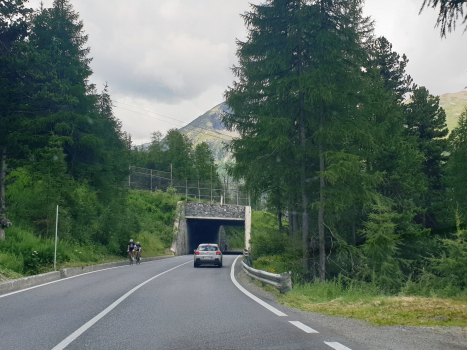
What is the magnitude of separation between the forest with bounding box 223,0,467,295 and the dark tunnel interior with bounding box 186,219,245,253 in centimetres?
3459

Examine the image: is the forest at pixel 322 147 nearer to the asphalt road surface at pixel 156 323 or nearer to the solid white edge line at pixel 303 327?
the asphalt road surface at pixel 156 323

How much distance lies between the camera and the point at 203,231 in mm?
65750

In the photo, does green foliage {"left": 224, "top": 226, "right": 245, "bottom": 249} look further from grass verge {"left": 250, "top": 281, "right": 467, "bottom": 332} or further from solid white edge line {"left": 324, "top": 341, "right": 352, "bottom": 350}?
solid white edge line {"left": 324, "top": 341, "right": 352, "bottom": 350}

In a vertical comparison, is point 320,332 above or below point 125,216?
below

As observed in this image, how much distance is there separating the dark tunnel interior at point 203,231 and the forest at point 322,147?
113ft

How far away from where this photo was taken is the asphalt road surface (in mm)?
5500

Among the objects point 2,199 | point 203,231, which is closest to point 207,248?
point 2,199

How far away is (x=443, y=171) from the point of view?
32.6 metres

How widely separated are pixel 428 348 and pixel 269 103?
53.1 feet

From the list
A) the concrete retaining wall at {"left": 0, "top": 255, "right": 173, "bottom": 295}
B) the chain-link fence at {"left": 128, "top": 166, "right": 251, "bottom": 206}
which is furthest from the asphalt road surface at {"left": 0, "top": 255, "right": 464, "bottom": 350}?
the chain-link fence at {"left": 128, "top": 166, "right": 251, "bottom": 206}

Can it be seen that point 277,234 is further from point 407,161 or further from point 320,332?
point 320,332

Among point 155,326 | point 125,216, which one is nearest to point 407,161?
point 125,216

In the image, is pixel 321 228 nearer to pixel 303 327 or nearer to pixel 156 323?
pixel 303 327

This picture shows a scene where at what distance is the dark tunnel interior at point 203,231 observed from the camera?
5853cm
